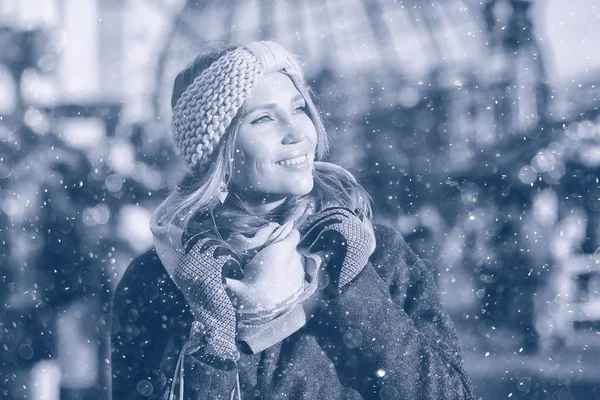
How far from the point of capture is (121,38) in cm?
78

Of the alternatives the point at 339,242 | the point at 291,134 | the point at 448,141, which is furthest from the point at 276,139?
the point at 448,141

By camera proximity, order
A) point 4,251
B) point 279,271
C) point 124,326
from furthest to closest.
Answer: point 4,251 < point 124,326 < point 279,271

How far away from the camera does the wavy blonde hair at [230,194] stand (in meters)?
0.60

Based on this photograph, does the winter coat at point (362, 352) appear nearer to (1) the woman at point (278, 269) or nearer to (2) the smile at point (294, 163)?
(1) the woman at point (278, 269)

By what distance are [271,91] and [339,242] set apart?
6.5 inches

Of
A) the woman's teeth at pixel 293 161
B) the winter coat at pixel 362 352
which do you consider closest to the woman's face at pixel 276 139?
the woman's teeth at pixel 293 161

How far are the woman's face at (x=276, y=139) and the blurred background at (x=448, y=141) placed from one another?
94 mm

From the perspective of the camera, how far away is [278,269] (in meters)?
0.57

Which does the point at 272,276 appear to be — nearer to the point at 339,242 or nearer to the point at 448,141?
the point at 339,242

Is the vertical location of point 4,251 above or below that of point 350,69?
below

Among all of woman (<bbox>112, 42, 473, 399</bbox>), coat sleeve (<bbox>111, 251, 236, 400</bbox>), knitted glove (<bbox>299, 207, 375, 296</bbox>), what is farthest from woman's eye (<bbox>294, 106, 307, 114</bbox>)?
coat sleeve (<bbox>111, 251, 236, 400</bbox>)

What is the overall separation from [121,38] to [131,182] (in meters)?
0.20

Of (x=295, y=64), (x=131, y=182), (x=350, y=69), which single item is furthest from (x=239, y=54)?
(x=131, y=182)

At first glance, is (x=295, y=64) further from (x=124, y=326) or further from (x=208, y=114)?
(x=124, y=326)
